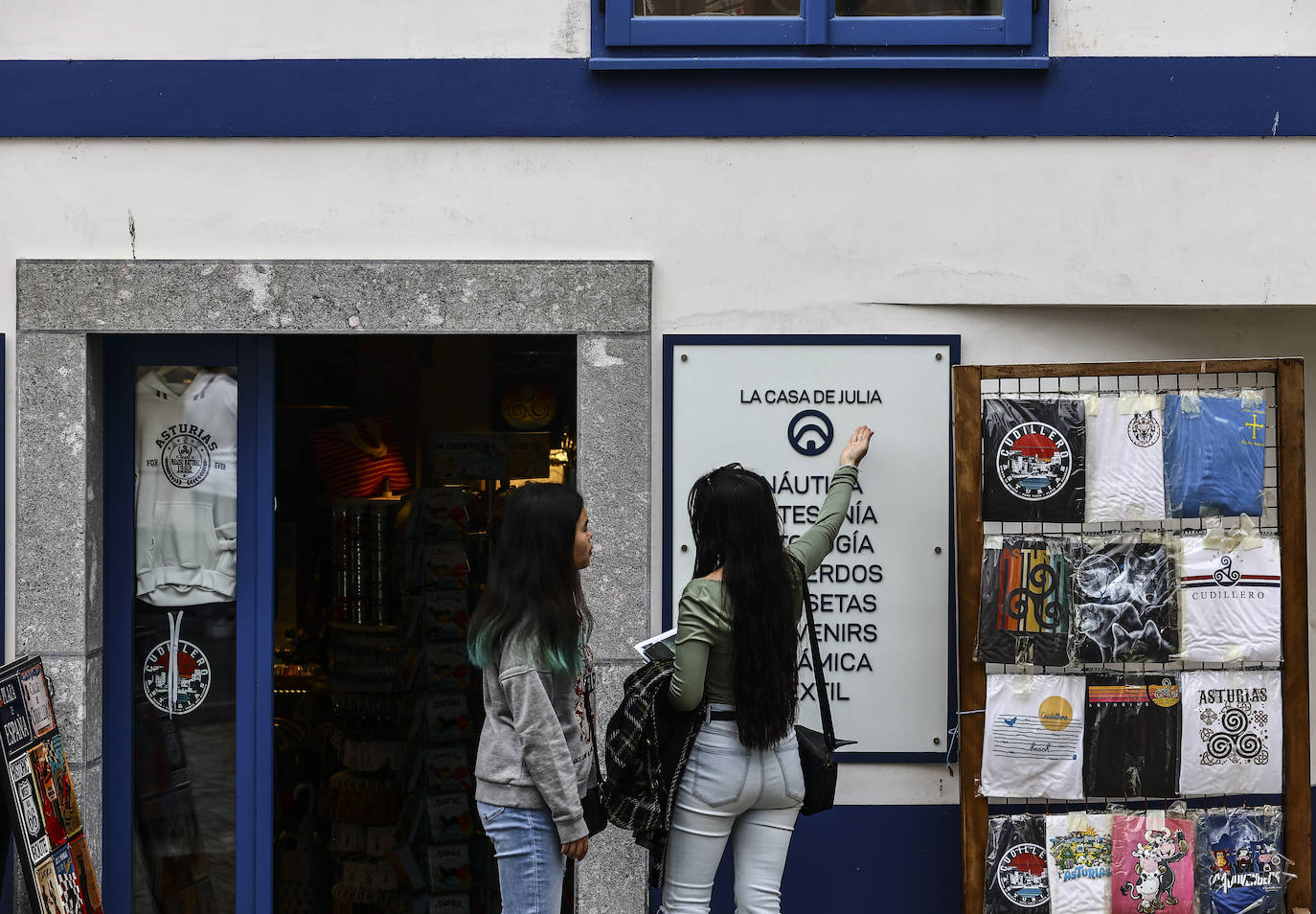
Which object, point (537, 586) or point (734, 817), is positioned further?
point (734, 817)

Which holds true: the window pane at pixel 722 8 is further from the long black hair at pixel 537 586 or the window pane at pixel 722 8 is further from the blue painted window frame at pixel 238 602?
the long black hair at pixel 537 586

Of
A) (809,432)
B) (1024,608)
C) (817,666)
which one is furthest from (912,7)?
(817,666)

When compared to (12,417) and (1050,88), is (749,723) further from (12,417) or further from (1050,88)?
(12,417)

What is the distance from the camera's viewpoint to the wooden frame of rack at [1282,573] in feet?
13.9

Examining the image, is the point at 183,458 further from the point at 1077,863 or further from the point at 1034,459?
the point at 1077,863

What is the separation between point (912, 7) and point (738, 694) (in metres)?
2.80

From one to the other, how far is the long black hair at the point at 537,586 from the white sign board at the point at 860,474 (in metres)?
1.18

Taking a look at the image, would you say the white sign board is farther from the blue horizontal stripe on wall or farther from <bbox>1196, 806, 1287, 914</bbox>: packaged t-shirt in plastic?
<bbox>1196, 806, 1287, 914</bbox>: packaged t-shirt in plastic

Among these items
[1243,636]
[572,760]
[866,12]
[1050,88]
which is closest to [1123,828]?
[1243,636]

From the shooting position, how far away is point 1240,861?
4.36m

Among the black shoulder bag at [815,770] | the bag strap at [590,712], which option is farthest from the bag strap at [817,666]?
the bag strap at [590,712]

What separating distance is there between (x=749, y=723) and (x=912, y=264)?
1.98m

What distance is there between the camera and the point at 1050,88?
4691mm

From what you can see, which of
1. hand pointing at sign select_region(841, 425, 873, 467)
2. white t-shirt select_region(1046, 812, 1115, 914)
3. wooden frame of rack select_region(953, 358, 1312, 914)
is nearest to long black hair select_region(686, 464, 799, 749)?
hand pointing at sign select_region(841, 425, 873, 467)
